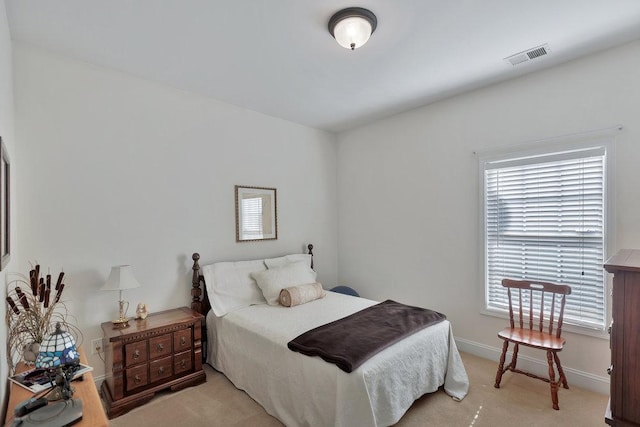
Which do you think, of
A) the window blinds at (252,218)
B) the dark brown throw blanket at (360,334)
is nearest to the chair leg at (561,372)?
the dark brown throw blanket at (360,334)

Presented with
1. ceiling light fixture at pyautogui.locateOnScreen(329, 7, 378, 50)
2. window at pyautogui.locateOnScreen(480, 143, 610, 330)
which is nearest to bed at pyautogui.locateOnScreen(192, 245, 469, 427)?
window at pyautogui.locateOnScreen(480, 143, 610, 330)

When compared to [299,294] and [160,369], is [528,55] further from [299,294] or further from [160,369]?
[160,369]

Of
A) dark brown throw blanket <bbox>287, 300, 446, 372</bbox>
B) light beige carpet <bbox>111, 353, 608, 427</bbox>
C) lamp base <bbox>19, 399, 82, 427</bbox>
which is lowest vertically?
light beige carpet <bbox>111, 353, 608, 427</bbox>

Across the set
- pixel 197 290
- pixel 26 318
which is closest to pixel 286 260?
pixel 197 290

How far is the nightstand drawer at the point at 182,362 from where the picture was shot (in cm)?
265

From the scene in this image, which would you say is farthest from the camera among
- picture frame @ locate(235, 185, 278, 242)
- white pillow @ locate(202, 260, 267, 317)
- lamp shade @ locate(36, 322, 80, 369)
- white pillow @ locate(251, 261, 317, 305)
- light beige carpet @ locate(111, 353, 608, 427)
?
picture frame @ locate(235, 185, 278, 242)

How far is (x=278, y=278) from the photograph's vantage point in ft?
10.9

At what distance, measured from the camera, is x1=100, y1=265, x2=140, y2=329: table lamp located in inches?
97.5

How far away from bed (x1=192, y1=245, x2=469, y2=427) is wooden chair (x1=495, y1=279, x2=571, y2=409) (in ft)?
1.61

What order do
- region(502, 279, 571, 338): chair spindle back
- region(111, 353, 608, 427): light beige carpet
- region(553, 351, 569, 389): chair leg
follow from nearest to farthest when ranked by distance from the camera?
region(111, 353, 608, 427): light beige carpet < region(553, 351, 569, 389): chair leg < region(502, 279, 571, 338): chair spindle back

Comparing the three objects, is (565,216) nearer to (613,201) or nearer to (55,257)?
(613,201)

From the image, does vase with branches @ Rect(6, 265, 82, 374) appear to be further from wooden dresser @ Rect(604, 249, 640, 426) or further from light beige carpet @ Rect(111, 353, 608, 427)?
wooden dresser @ Rect(604, 249, 640, 426)

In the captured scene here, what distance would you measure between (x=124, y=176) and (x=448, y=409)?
320 cm

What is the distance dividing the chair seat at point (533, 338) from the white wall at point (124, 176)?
252cm
